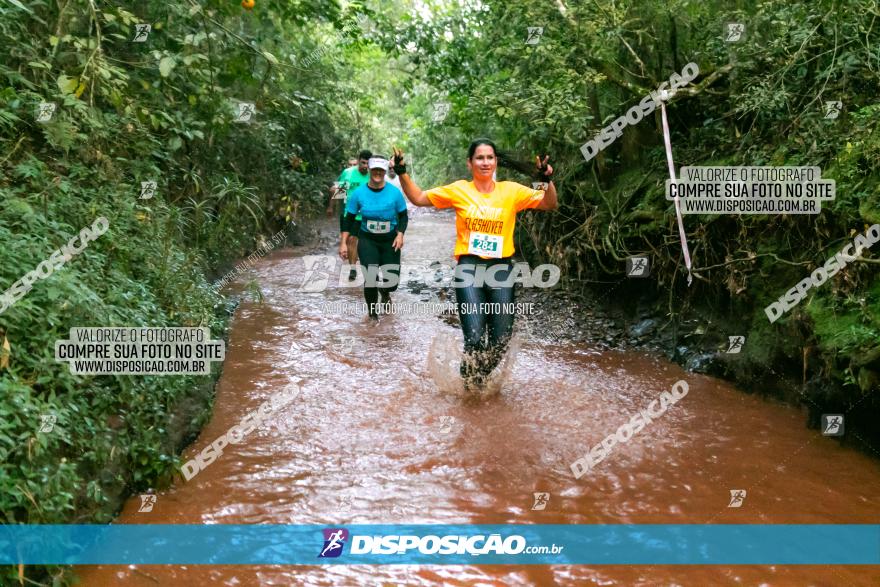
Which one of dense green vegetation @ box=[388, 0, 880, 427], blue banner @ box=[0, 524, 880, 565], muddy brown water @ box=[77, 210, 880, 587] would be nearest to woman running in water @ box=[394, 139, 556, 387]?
muddy brown water @ box=[77, 210, 880, 587]

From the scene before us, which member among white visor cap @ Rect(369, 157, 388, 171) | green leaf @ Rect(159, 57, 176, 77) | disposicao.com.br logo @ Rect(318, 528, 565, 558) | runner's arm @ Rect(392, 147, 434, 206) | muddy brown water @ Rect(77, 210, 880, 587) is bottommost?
disposicao.com.br logo @ Rect(318, 528, 565, 558)

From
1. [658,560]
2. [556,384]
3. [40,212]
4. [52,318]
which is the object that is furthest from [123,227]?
[658,560]

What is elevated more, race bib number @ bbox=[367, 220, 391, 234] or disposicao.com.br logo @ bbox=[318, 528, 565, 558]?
race bib number @ bbox=[367, 220, 391, 234]

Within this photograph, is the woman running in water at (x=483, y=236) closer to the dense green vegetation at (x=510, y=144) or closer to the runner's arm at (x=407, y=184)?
the runner's arm at (x=407, y=184)

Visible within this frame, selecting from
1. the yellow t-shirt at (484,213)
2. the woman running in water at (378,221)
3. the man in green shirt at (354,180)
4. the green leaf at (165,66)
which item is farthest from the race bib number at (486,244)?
the man in green shirt at (354,180)

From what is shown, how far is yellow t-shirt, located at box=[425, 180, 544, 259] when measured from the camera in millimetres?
5516

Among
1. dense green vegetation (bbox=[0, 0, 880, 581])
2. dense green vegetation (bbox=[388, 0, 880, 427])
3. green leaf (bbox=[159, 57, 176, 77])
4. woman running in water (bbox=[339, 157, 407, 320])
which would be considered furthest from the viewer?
woman running in water (bbox=[339, 157, 407, 320])

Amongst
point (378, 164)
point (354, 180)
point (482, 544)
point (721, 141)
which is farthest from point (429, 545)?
point (354, 180)

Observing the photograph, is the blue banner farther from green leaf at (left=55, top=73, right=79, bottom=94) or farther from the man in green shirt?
the man in green shirt

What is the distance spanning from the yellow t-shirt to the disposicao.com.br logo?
2.39 metres

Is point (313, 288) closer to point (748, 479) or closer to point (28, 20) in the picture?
point (28, 20)

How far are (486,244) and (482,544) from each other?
2.48 m

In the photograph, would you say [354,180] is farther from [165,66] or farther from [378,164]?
[165,66]

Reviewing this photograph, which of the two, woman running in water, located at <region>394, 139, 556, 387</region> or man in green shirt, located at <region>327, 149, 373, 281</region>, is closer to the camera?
woman running in water, located at <region>394, 139, 556, 387</region>
